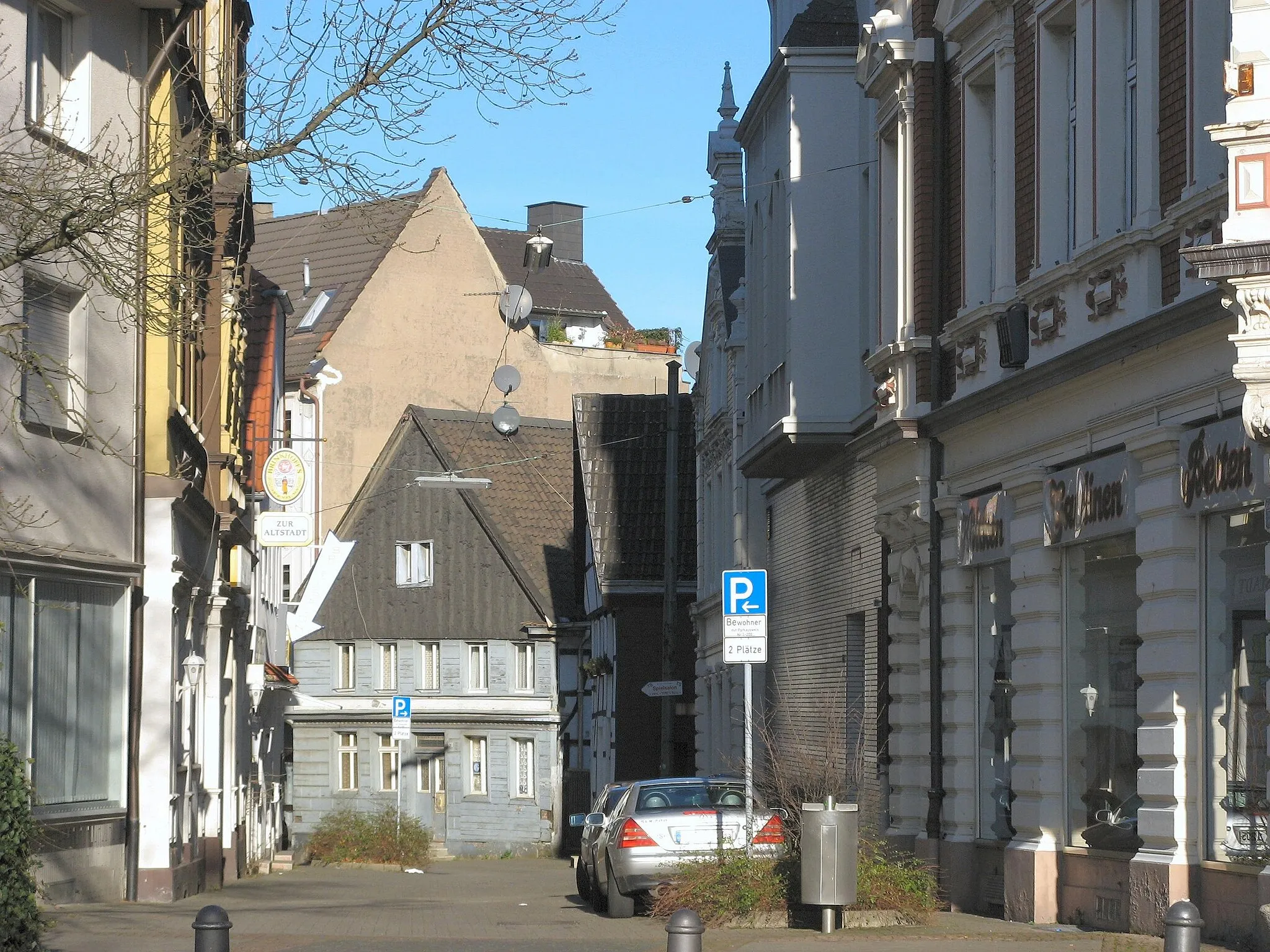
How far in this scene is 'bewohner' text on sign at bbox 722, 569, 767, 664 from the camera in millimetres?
18188

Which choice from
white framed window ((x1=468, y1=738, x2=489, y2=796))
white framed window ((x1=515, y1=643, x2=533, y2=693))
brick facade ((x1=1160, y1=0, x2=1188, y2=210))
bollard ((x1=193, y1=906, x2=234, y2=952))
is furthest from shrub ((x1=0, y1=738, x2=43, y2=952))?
white framed window ((x1=515, y1=643, x2=533, y2=693))

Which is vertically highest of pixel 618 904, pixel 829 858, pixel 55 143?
pixel 55 143

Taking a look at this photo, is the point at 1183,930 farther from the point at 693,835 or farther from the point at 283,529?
the point at 283,529

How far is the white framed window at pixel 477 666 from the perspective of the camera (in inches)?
2089

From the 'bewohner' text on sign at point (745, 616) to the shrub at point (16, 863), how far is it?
7.50m

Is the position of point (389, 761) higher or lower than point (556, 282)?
lower

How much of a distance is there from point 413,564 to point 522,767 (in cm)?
624

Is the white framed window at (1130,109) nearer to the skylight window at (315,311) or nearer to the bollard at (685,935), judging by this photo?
the bollard at (685,935)

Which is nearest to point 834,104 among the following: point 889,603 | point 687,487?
point 889,603

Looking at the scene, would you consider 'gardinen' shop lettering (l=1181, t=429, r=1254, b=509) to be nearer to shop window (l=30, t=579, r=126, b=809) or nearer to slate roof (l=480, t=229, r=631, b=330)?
shop window (l=30, t=579, r=126, b=809)

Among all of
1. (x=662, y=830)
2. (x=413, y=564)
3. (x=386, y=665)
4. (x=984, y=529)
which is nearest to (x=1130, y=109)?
(x=984, y=529)

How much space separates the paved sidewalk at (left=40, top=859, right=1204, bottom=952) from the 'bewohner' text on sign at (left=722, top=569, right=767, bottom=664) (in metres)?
2.46

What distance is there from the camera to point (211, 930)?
963 cm

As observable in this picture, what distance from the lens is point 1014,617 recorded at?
18594 mm
